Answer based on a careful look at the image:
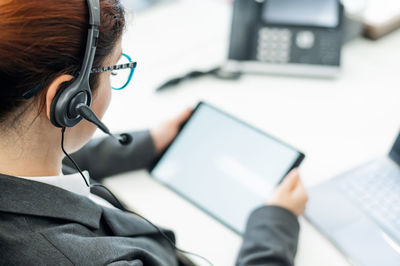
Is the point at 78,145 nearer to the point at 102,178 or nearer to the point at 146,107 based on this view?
the point at 102,178

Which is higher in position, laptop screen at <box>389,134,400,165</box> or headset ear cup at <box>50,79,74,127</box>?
headset ear cup at <box>50,79,74,127</box>

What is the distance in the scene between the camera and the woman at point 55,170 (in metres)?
0.50

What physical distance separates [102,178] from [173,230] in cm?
21

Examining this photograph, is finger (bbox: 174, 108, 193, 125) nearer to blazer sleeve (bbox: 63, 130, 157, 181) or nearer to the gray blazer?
blazer sleeve (bbox: 63, 130, 157, 181)

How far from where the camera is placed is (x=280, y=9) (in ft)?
3.92

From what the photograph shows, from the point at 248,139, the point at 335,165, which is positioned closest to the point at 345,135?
the point at 335,165

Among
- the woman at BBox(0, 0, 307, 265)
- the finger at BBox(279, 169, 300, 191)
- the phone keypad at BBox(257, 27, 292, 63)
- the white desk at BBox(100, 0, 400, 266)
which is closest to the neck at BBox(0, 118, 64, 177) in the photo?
the woman at BBox(0, 0, 307, 265)

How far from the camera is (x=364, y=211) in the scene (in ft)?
2.67

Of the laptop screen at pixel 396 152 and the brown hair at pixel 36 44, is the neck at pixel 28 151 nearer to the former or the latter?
the brown hair at pixel 36 44

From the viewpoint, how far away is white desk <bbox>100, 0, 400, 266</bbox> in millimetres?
812

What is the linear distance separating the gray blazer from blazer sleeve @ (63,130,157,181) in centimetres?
19

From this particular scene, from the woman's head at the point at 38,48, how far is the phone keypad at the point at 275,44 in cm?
69

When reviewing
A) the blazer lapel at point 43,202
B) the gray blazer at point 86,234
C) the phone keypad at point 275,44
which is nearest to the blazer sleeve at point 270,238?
the gray blazer at point 86,234

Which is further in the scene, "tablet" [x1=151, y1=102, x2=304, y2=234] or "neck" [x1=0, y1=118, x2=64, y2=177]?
"tablet" [x1=151, y1=102, x2=304, y2=234]
